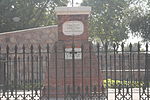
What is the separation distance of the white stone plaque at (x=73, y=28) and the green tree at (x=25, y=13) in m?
19.0

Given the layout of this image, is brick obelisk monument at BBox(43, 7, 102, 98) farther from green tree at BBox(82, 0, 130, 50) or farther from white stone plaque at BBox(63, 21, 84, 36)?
green tree at BBox(82, 0, 130, 50)

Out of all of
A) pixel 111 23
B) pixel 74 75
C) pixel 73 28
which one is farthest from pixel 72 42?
pixel 111 23

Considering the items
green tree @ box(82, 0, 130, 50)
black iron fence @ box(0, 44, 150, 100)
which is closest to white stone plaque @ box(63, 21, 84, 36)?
black iron fence @ box(0, 44, 150, 100)

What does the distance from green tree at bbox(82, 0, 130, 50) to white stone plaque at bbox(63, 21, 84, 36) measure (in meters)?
23.6

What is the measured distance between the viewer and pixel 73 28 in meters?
11.6

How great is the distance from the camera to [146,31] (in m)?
33.4

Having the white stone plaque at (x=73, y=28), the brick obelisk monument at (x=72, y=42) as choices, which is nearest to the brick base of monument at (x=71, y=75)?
the brick obelisk monument at (x=72, y=42)

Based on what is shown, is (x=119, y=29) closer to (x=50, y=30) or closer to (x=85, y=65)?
(x=50, y=30)

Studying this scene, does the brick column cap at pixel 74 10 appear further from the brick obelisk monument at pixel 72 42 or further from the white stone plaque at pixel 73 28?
the white stone plaque at pixel 73 28

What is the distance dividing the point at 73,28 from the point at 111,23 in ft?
81.1

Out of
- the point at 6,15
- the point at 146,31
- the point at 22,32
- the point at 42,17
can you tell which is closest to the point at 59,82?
the point at 22,32

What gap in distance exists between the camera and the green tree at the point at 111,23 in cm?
3591

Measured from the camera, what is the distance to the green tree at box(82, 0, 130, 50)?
118 ft

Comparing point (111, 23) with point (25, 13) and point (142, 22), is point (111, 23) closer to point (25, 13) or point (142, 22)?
point (142, 22)
